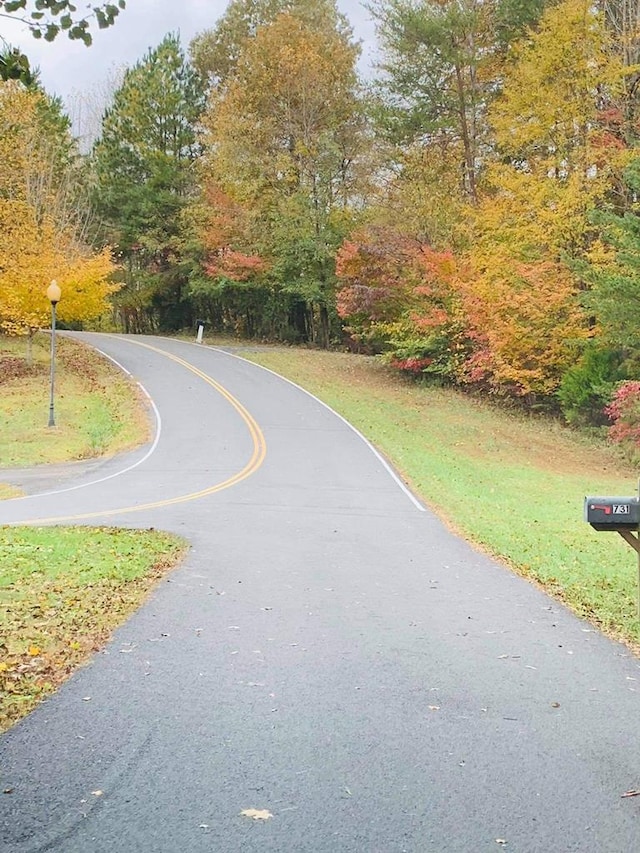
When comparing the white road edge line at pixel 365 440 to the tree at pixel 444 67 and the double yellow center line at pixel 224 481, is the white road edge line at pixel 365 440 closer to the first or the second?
the double yellow center line at pixel 224 481

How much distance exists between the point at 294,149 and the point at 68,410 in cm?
2114

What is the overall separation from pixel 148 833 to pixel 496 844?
1.40 metres

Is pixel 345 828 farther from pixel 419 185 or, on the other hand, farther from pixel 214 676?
pixel 419 185

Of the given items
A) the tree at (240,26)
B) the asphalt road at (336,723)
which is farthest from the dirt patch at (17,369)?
the asphalt road at (336,723)

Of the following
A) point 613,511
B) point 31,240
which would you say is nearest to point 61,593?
point 613,511

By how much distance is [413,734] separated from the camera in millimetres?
4055

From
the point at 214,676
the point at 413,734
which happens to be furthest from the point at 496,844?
the point at 214,676

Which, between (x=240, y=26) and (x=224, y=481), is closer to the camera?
(x=224, y=481)

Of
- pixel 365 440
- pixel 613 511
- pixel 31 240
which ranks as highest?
pixel 31 240

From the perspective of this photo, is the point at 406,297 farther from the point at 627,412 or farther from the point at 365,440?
the point at 627,412

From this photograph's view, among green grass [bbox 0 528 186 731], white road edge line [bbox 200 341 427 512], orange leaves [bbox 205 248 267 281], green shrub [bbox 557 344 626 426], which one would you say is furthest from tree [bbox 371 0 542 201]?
green grass [bbox 0 528 186 731]

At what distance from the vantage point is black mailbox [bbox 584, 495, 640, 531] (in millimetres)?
4414

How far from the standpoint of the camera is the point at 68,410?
26.3 meters

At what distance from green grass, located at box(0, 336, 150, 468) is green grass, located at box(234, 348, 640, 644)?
743 cm
